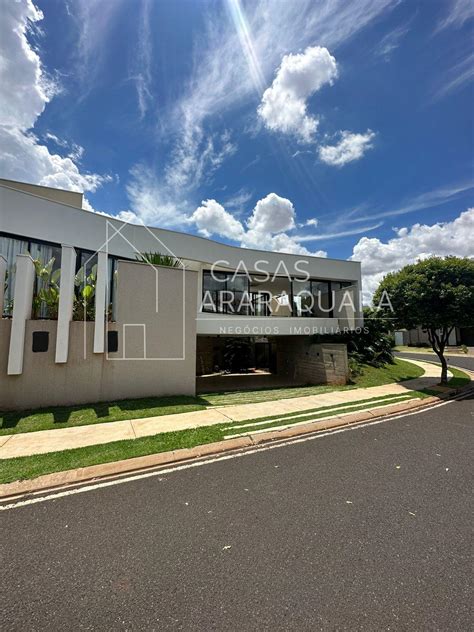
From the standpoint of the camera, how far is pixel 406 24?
762 cm

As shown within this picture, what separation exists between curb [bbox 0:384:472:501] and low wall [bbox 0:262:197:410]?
399 centimetres

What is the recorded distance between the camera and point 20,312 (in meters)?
7.07

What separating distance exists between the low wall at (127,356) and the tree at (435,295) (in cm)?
843

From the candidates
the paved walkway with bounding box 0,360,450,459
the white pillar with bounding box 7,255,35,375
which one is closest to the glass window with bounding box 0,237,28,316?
the white pillar with bounding box 7,255,35,375

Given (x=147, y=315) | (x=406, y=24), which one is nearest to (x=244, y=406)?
(x=147, y=315)

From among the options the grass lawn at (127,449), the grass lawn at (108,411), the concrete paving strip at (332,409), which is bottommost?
the concrete paving strip at (332,409)

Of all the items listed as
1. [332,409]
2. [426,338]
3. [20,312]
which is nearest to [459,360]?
[426,338]

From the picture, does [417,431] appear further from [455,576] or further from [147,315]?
[147,315]

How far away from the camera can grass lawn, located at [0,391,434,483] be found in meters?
4.04

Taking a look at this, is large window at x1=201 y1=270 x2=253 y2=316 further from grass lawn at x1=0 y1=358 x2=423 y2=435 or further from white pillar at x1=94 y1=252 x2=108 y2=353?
white pillar at x1=94 y1=252 x2=108 y2=353

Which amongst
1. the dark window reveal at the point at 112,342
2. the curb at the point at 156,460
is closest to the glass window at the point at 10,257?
the dark window reveal at the point at 112,342

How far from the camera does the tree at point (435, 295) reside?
1027cm

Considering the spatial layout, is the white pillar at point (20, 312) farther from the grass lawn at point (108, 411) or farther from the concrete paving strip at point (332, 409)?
the concrete paving strip at point (332, 409)

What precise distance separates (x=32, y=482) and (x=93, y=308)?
5.35m
